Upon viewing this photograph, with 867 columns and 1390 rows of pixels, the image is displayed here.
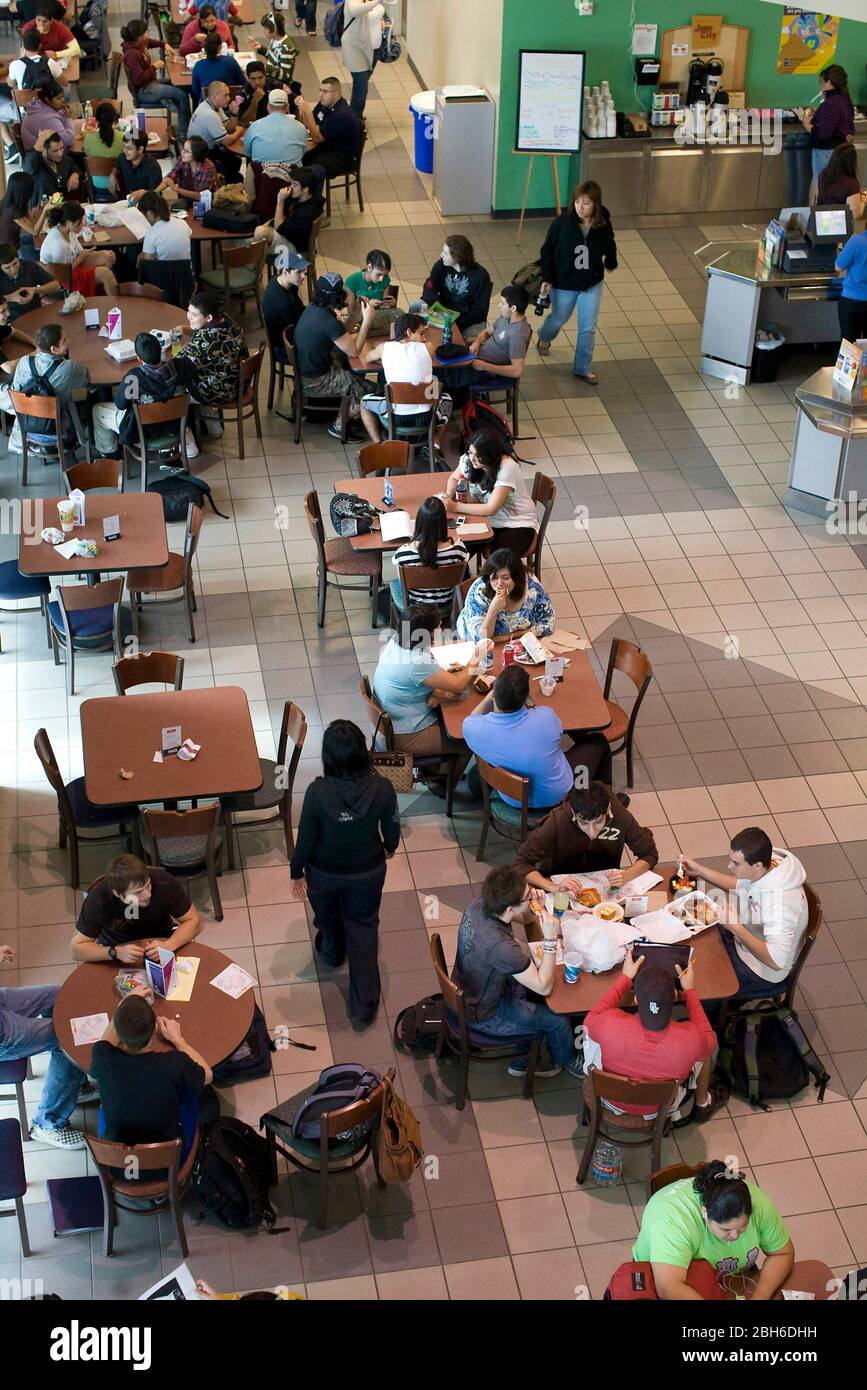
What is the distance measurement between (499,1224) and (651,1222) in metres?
1.01

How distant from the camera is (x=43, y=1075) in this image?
660 cm

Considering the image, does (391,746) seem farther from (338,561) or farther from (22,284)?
(22,284)

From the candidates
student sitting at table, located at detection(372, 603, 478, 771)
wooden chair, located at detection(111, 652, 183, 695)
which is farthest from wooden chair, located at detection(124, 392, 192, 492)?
student sitting at table, located at detection(372, 603, 478, 771)

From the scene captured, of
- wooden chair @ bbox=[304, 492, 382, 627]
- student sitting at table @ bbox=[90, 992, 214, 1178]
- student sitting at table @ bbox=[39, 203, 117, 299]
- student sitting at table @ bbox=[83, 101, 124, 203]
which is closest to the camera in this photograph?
student sitting at table @ bbox=[90, 992, 214, 1178]

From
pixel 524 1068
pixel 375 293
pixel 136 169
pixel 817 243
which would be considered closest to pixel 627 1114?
pixel 524 1068

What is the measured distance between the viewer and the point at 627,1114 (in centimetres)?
600

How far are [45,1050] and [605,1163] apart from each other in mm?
2391

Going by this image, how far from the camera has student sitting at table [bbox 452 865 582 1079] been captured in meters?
6.07

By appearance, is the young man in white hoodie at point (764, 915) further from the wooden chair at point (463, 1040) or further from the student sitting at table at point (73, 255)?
the student sitting at table at point (73, 255)

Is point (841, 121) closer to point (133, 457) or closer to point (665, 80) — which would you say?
point (665, 80)

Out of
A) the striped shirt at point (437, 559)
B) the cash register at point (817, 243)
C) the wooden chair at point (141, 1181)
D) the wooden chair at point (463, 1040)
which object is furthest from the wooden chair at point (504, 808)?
the cash register at point (817, 243)

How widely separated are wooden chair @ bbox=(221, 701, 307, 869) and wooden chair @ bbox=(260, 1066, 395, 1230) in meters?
1.75

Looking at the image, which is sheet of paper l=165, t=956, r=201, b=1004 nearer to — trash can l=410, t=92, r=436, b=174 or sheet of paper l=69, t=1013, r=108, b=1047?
sheet of paper l=69, t=1013, r=108, b=1047

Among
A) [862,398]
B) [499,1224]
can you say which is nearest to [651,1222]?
[499,1224]
